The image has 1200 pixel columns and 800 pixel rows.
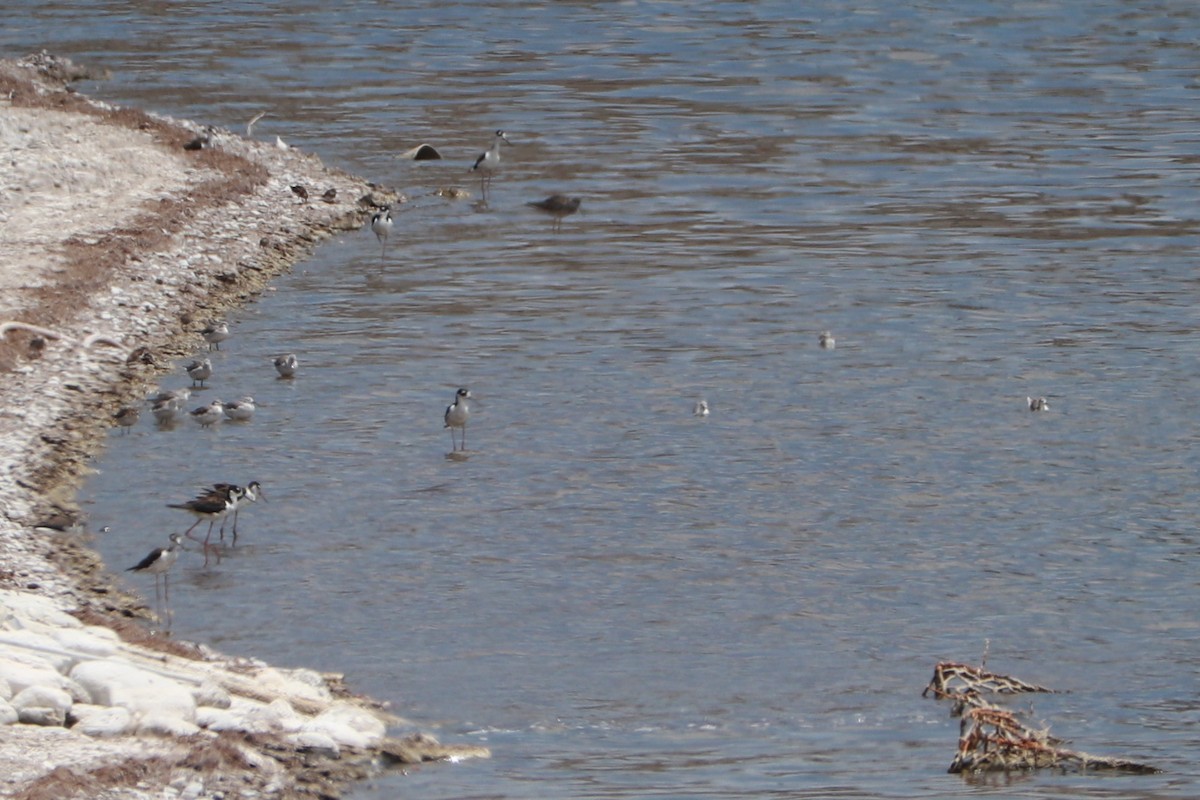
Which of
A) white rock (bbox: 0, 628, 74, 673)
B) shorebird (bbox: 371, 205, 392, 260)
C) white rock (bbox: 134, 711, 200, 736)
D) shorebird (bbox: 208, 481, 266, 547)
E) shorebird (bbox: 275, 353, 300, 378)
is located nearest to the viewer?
white rock (bbox: 134, 711, 200, 736)

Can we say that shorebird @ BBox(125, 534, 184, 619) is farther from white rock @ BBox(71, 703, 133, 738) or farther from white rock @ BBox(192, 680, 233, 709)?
white rock @ BBox(71, 703, 133, 738)

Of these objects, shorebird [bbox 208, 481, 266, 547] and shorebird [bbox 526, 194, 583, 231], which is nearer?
shorebird [bbox 208, 481, 266, 547]

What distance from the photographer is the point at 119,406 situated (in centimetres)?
2288

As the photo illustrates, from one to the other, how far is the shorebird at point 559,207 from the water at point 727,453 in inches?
13.4

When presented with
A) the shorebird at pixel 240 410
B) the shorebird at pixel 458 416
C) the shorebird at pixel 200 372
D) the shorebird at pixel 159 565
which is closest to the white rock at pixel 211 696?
the shorebird at pixel 159 565

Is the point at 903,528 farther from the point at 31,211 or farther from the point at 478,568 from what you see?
the point at 31,211

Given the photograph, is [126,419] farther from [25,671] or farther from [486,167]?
[486,167]

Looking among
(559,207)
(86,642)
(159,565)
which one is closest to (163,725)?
(86,642)

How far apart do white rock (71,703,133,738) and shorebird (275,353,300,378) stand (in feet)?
39.1

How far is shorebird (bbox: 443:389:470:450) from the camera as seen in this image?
855 inches

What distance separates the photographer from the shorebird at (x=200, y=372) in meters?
23.9

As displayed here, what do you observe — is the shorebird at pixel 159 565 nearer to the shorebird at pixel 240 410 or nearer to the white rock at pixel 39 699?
the white rock at pixel 39 699

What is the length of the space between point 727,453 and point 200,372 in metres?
6.59

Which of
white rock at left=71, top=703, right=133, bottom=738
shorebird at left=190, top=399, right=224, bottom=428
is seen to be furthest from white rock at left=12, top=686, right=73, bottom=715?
shorebird at left=190, top=399, right=224, bottom=428
